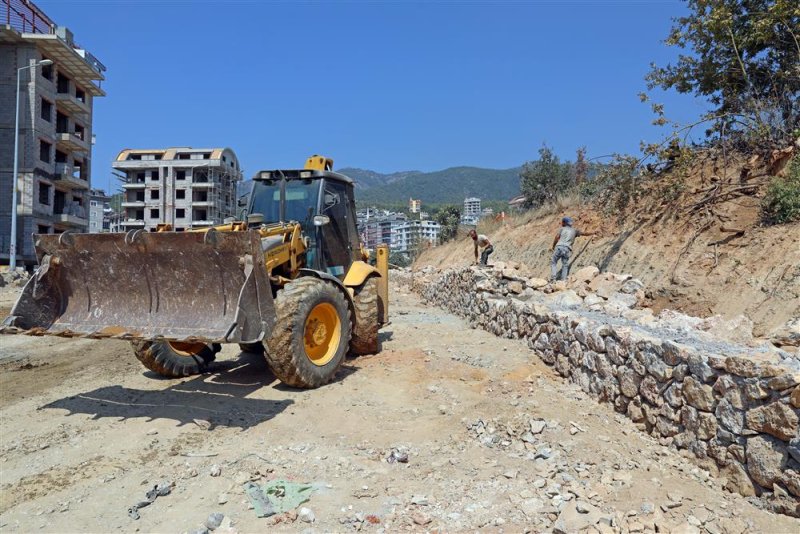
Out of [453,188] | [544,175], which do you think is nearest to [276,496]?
[544,175]

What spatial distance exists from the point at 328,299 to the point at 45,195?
1529 inches

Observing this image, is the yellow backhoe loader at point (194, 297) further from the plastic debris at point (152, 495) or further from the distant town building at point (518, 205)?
the distant town building at point (518, 205)

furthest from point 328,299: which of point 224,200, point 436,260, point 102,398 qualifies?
point 224,200

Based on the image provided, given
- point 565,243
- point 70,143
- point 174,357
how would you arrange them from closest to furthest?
point 174,357 → point 565,243 → point 70,143

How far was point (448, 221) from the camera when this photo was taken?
36125 millimetres

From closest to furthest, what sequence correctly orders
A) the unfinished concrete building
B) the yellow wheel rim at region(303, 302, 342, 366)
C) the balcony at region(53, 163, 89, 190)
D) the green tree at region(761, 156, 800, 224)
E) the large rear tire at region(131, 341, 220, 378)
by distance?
the yellow wheel rim at region(303, 302, 342, 366)
the large rear tire at region(131, 341, 220, 378)
the green tree at region(761, 156, 800, 224)
the balcony at region(53, 163, 89, 190)
the unfinished concrete building

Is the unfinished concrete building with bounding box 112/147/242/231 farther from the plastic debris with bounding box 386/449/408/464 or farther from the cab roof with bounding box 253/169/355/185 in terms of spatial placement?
the plastic debris with bounding box 386/449/408/464

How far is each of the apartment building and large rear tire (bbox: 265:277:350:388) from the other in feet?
111

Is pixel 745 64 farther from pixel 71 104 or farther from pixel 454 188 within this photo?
pixel 454 188

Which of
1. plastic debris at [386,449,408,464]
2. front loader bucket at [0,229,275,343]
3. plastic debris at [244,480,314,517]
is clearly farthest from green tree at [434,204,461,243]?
plastic debris at [244,480,314,517]

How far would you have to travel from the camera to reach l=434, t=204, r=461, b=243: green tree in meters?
32.4

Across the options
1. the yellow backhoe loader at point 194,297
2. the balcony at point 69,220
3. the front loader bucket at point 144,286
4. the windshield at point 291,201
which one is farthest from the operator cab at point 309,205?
the balcony at point 69,220

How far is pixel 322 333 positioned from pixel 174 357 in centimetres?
201

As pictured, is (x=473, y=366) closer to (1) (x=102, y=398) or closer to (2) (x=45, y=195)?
(1) (x=102, y=398)
